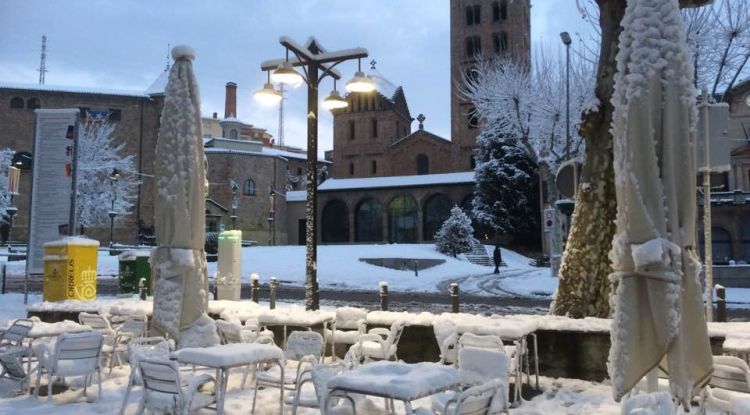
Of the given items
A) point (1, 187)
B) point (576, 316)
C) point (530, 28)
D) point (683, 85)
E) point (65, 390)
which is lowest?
point (65, 390)

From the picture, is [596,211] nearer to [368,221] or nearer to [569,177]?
[569,177]

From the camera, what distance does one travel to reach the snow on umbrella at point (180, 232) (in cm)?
607

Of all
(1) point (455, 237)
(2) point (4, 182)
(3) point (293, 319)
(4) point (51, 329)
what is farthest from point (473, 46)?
(4) point (51, 329)

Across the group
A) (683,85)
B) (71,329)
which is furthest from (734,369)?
(71,329)

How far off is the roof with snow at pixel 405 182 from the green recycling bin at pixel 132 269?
2875 centimetres

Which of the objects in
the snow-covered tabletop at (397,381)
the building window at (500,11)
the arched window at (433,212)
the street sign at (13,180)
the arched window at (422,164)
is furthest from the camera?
the arched window at (422,164)

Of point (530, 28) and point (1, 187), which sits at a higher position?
point (530, 28)

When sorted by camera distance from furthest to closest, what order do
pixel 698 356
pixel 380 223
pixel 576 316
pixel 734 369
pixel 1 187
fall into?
pixel 380 223 → pixel 1 187 → pixel 576 316 → pixel 734 369 → pixel 698 356

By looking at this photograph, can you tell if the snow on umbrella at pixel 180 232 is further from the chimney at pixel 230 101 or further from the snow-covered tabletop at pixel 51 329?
the chimney at pixel 230 101

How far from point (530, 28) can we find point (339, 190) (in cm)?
2380

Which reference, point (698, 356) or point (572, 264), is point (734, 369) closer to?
point (698, 356)

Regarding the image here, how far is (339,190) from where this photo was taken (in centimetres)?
4606

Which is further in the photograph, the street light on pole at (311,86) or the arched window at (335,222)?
the arched window at (335,222)

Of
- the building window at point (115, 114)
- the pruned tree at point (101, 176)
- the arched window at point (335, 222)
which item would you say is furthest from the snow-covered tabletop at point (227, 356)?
the building window at point (115, 114)
